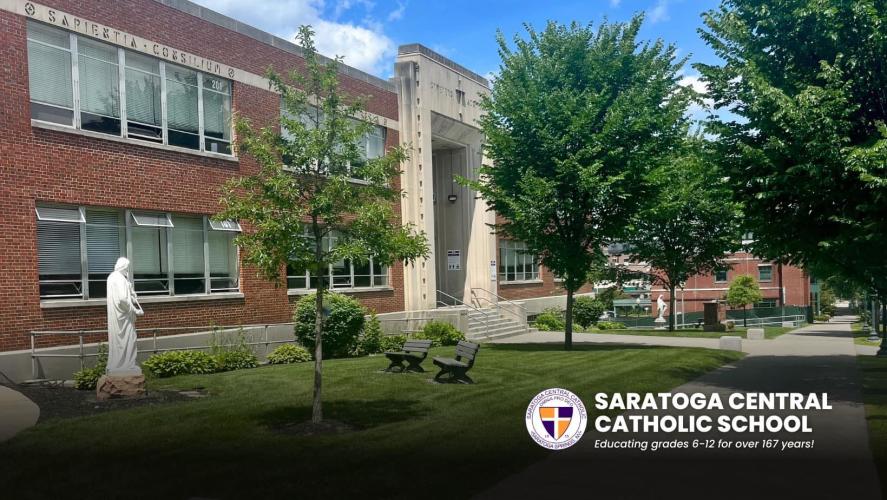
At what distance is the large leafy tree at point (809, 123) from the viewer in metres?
11.3

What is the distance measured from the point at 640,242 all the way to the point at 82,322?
23492mm

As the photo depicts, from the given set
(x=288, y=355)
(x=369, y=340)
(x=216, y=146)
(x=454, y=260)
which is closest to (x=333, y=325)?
(x=369, y=340)

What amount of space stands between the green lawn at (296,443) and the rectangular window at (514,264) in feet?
69.5

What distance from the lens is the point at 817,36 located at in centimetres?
1204

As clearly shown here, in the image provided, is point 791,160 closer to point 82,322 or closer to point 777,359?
point 777,359

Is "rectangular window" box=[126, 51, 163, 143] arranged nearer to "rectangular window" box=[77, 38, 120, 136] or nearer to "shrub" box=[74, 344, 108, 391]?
"rectangular window" box=[77, 38, 120, 136]

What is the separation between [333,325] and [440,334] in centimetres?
529

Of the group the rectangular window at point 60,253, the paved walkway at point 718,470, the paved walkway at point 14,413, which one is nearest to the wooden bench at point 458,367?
the paved walkway at point 718,470

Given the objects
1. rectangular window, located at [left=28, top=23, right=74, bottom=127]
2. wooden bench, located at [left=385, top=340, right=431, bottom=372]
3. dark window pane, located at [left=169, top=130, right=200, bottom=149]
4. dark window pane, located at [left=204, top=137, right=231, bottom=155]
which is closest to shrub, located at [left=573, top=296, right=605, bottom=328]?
dark window pane, located at [left=204, top=137, right=231, bottom=155]

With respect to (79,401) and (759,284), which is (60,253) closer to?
(79,401)

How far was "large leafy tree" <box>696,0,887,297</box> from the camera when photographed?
37.0 ft

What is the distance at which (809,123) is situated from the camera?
11328 mm

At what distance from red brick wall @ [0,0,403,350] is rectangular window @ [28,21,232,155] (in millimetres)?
367

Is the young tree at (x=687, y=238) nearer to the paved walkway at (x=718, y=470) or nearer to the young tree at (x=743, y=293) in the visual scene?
the paved walkway at (x=718, y=470)
